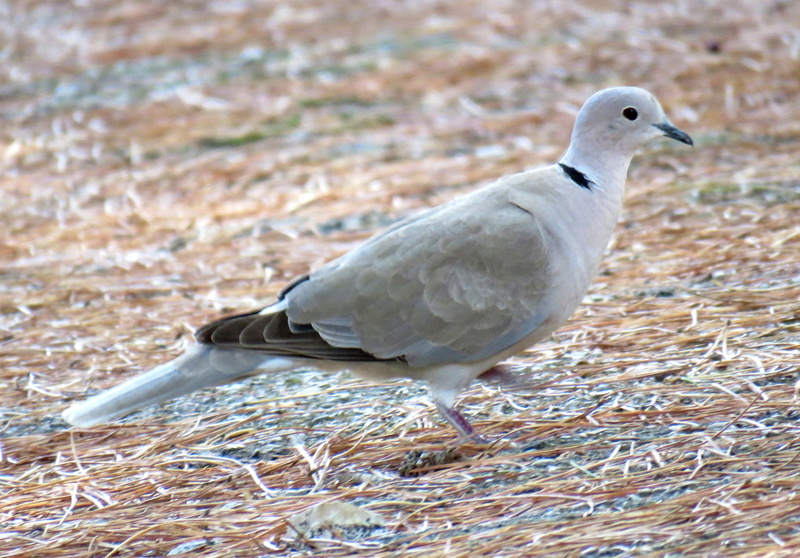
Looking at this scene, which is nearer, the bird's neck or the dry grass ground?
the dry grass ground

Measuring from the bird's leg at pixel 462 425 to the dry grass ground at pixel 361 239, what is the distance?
0.08m

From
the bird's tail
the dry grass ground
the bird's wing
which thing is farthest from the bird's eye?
the bird's tail

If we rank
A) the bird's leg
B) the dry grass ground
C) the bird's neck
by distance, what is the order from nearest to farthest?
the dry grass ground
the bird's leg
the bird's neck

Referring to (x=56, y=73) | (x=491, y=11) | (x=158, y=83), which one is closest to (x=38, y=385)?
(x=158, y=83)

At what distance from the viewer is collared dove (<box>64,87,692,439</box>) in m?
3.38

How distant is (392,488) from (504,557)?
0.54 m

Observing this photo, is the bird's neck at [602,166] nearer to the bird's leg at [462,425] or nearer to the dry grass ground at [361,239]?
the dry grass ground at [361,239]


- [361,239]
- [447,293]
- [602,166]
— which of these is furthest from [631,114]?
[361,239]

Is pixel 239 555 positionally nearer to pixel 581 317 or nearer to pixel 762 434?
pixel 762 434

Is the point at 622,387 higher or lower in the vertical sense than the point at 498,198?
lower

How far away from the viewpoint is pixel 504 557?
250 cm

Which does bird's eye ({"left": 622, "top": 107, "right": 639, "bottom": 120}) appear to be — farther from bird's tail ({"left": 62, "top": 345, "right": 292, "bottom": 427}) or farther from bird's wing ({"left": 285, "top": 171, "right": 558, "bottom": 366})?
bird's tail ({"left": 62, "top": 345, "right": 292, "bottom": 427})

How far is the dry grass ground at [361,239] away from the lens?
9.25ft

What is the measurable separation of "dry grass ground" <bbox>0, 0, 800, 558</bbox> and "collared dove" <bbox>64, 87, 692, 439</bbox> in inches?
8.1
